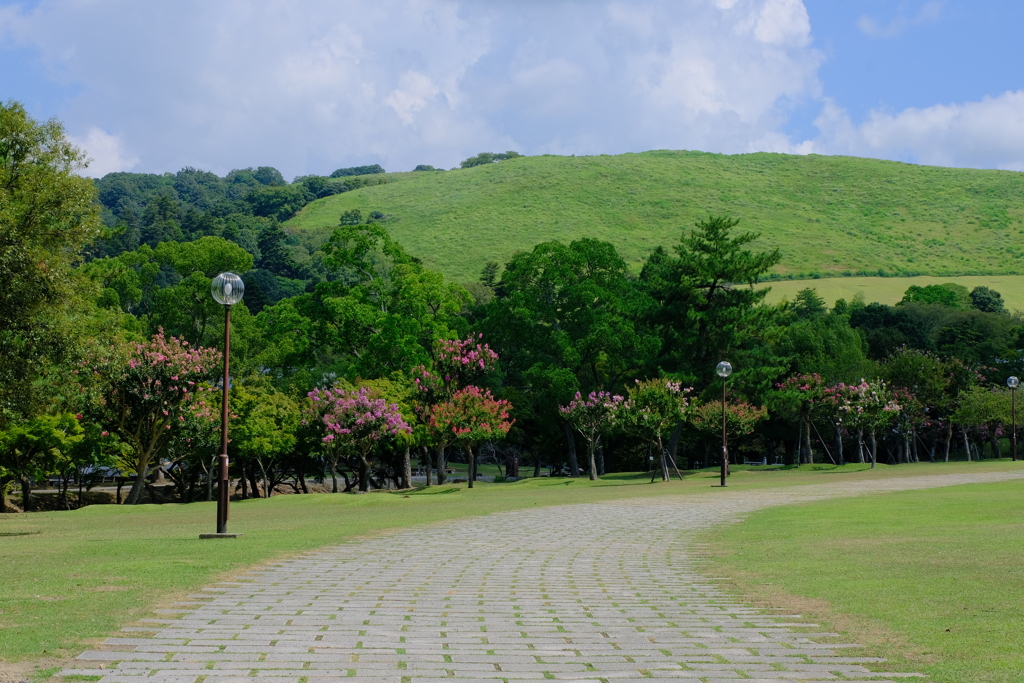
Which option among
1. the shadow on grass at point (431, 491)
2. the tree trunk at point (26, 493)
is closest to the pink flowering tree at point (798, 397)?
the shadow on grass at point (431, 491)

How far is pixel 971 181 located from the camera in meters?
145

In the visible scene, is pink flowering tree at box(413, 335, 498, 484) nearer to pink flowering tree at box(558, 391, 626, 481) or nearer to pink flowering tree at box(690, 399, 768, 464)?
pink flowering tree at box(558, 391, 626, 481)

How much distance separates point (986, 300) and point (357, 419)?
73872 mm

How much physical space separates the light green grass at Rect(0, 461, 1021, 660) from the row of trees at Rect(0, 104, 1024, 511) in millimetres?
3988

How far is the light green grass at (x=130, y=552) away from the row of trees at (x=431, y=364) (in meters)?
3.99

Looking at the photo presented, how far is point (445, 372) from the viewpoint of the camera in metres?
45.1

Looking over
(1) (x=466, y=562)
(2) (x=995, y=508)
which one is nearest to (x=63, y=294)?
(1) (x=466, y=562)

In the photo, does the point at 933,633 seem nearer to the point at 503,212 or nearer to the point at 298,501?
the point at 298,501

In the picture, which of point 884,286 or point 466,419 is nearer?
point 466,419

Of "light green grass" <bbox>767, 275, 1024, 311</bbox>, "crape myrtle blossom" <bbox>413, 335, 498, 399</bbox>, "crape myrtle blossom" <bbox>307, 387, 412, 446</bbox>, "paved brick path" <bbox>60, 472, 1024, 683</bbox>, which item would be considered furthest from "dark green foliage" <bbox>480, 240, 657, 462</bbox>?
"light green grass" <bbox>767, 275, 1024, 311</bbox>

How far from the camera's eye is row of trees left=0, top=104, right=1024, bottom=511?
21422 mm

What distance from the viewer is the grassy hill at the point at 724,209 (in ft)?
381

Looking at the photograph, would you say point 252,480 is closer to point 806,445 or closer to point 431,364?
point 431,364

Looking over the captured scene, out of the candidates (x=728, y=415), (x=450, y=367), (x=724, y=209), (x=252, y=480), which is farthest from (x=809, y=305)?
(x=252, y=480)
